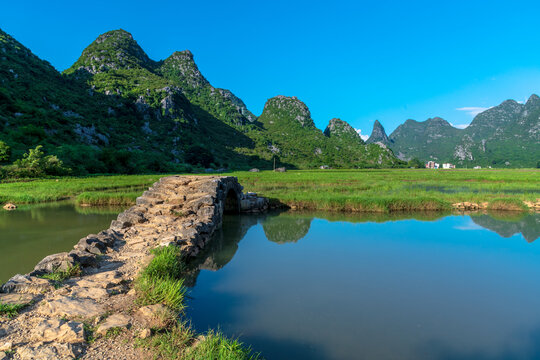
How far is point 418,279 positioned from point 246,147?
284 ft

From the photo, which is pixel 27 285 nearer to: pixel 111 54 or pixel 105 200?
pixel 105 200

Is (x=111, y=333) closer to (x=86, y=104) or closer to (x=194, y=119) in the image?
(x=86, y=104)

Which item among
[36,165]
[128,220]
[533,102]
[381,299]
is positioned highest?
[533,102]

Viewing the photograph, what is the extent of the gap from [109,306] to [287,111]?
149 m

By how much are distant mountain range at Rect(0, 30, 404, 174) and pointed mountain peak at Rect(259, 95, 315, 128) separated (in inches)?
66.0

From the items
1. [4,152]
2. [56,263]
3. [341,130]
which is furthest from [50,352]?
[341,130]

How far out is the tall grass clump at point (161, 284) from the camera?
411cm

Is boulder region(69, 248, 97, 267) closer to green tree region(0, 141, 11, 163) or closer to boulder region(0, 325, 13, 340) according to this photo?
boulder region(0, 325, 13, 340)

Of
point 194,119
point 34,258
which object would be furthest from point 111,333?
point 194,119

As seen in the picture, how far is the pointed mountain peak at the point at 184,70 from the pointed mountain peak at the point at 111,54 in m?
13.8

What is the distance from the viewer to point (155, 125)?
70.3m

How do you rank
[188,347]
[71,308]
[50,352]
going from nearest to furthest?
[50,352] → [188,347] → [71,308]

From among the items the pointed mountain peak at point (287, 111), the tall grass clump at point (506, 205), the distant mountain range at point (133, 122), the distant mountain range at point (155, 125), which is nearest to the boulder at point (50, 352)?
the tall grass clump at point (506, 205)

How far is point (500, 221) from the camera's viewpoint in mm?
12961
